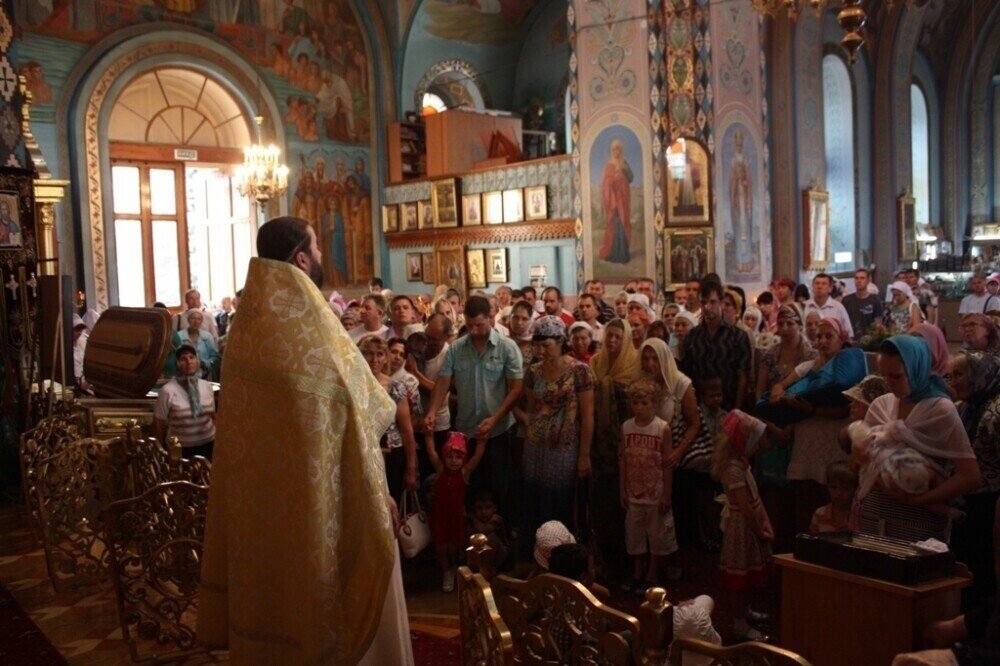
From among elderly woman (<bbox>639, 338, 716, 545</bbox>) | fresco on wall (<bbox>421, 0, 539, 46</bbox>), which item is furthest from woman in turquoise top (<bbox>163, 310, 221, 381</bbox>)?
fresco on wall (<bbox>421, 0, 539, 46</bbox>)

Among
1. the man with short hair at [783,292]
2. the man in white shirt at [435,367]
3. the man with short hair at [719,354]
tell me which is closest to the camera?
the man in white shirt at [435,367]

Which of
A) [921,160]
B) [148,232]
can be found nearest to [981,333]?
[148,232]

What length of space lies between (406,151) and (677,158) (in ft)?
24.5

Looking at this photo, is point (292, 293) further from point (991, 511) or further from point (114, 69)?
point (114, 69)

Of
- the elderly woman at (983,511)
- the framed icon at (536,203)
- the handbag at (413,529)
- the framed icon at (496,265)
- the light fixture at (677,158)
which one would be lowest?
the handbag at (413,529)

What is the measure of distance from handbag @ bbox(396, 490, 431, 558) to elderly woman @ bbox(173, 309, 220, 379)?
18.8ft

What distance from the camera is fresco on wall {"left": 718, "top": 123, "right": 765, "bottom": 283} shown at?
13.6 meters

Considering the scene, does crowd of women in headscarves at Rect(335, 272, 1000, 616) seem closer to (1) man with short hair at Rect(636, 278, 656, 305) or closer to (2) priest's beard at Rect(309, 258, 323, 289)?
(2) priest's beard at Rect(309, 258, 323, 289)

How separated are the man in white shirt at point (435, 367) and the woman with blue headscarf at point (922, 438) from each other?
2.76m

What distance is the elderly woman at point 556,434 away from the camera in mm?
5352

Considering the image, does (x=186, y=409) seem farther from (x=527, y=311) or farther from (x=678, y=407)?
(x=678, y=407)

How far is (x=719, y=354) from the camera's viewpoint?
611 centimetres

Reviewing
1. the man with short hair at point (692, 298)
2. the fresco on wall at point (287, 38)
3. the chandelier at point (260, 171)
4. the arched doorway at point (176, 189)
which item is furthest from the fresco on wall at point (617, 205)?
the arched doorway at point (176, 189)

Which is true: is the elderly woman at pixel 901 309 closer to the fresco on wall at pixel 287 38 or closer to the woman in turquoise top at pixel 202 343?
the woman in turquoise top at pixel 202 343
